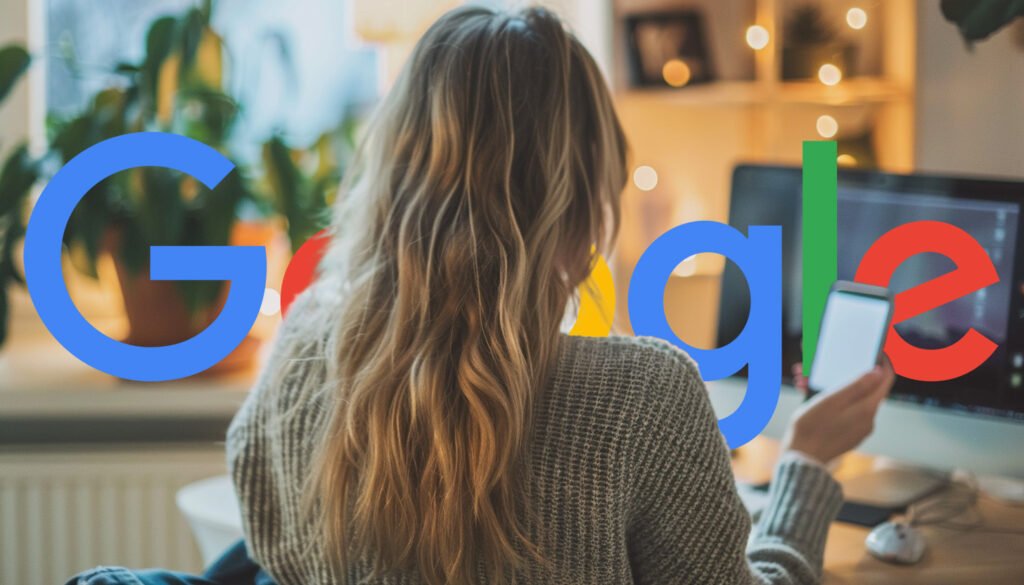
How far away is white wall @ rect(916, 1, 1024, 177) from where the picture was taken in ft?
5.35

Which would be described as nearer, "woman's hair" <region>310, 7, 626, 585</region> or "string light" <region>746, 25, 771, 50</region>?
"woman's hair" <region>310, 7, 626, 585</region>

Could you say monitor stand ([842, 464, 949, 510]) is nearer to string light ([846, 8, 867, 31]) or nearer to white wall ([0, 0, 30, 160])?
string light ([846, 8, 867, 31])

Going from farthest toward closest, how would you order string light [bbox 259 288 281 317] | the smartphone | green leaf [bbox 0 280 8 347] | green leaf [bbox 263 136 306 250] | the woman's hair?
string light [bbox 259 288 281 317], green leaf [bbox 263 136 306 250], green leaf [bbox 0 280 8 347], the smartphone, the woman's hair

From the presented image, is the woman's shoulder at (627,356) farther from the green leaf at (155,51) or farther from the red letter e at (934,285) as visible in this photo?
the green leaf at (155,51)

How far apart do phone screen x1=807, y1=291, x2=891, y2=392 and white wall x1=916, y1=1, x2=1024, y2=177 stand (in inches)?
20.5

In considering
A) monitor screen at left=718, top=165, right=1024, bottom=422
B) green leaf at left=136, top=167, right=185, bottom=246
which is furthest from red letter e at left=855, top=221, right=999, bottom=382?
green leaf at left=136, top=167, right=185, bottom=246

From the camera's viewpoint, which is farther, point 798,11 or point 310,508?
point 798,11

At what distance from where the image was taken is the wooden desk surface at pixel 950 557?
1171 mm

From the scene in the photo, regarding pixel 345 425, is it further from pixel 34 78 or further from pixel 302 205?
pixel 34 78

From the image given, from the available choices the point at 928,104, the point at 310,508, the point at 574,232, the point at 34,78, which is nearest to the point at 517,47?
the point at 574,232

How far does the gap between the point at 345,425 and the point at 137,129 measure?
133cm

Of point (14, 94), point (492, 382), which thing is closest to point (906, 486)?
point (492, 382)

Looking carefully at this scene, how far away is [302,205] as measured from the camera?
2.13 m

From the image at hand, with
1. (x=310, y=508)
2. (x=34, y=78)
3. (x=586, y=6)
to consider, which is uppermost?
(x=586, y=6)
